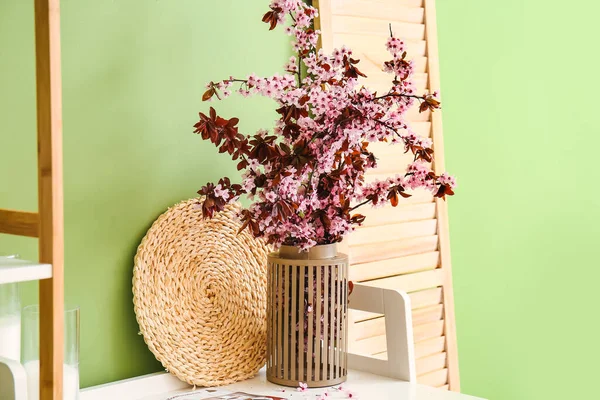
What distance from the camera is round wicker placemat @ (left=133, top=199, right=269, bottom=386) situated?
1.48 m

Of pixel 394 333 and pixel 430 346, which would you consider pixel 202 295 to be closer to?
pixel 394 333

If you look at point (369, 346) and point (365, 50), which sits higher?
point (365, 50)

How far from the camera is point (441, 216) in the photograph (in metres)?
2.12

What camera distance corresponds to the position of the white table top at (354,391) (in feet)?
4.76

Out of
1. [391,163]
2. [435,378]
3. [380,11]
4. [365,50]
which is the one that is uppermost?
[380,11]

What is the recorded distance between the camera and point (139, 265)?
1471 millimetres
